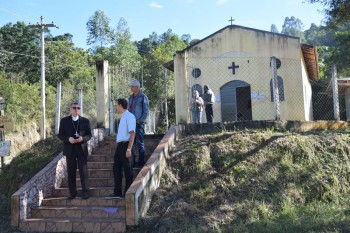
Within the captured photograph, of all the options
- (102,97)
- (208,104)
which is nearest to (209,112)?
(208,104)

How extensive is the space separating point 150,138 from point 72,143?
3032 millimetres

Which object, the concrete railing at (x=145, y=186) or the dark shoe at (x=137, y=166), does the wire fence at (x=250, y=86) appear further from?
the concrete railing at (x=145, y=186)

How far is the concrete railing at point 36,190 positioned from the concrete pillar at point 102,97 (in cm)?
217

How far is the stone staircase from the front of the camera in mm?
6085

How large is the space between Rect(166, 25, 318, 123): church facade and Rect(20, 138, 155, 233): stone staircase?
37.6ft

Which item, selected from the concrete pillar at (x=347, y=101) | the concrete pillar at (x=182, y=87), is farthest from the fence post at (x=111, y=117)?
the concrete pillar at (x=347, y=101)

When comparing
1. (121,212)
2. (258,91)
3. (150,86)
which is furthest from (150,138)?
(150,86)

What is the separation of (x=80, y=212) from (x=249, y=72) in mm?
13754

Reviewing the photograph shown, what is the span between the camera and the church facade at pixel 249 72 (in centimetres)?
1811

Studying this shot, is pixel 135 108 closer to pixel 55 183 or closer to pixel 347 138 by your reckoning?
pixel 55 183

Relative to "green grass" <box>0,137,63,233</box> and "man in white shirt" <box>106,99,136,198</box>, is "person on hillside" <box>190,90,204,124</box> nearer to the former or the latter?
"green grass" <box>0,137,63,233</box>

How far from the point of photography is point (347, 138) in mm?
8383

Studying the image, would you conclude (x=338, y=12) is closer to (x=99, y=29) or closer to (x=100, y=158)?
(x=100, y=158)

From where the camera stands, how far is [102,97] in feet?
33.4
